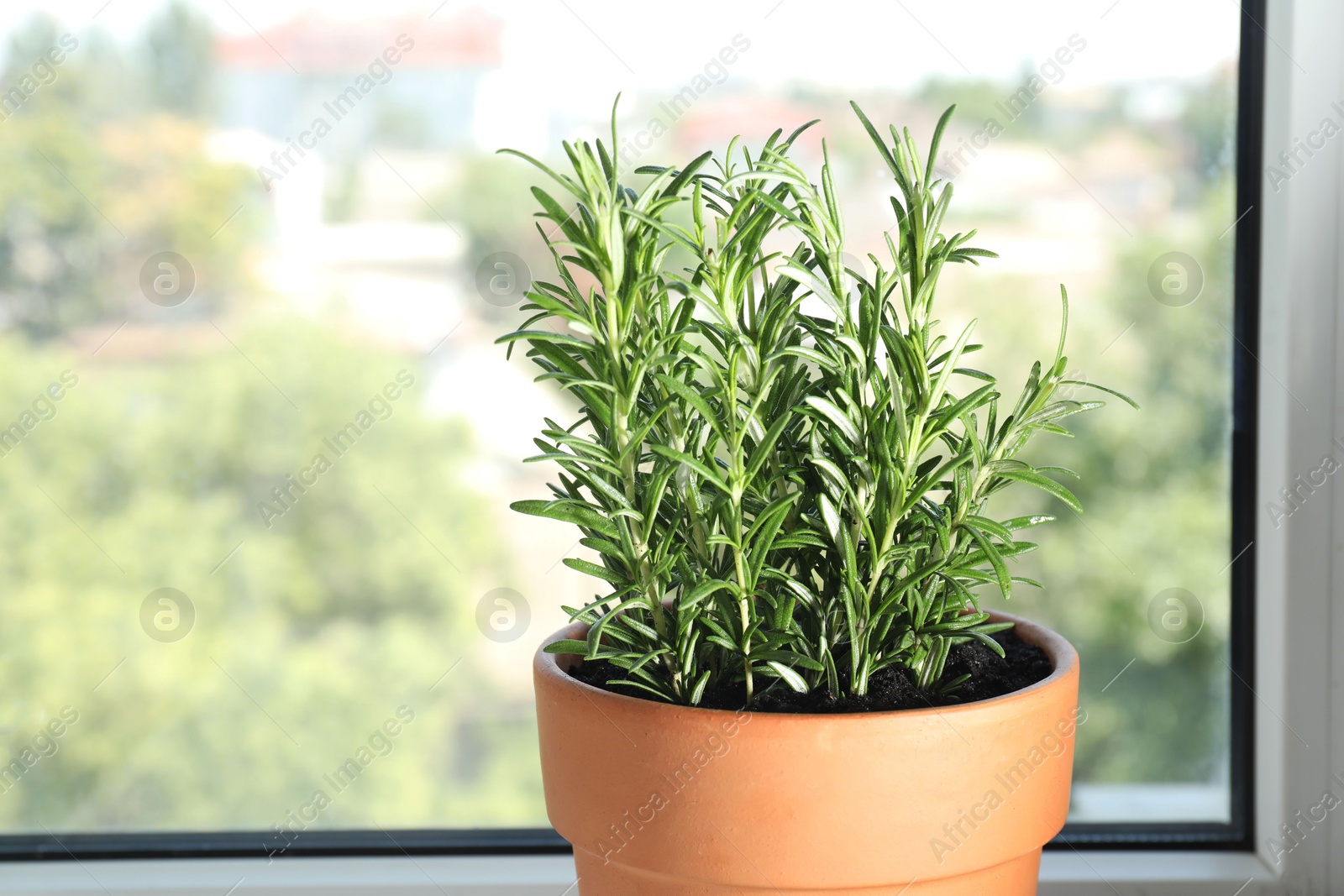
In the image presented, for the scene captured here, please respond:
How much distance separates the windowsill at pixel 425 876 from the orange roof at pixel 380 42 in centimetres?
85

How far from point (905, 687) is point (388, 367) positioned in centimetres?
76

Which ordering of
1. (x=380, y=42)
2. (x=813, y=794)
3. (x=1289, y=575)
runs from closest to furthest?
(x=813, y=794), (x=1289, y=575), (x=380, y=42)

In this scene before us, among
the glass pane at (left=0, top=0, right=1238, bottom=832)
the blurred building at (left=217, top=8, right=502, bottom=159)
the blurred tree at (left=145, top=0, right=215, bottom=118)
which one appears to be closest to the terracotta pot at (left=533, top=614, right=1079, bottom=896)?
the glass pane at (left=0, top=0, right=1238, bottom=832)

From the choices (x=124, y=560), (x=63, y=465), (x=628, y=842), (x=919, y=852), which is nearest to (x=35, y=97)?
(x=63, y=465)

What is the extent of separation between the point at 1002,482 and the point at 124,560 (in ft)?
3.21

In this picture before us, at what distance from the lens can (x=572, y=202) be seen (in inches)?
45.0

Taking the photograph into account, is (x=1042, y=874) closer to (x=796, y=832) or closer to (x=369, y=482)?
(x=796, y=832)

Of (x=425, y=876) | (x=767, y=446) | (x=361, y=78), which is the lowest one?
(x=425, y=876)

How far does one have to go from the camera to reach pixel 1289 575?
37.5 inches

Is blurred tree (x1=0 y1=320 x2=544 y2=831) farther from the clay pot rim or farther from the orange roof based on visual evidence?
the clay pot rim

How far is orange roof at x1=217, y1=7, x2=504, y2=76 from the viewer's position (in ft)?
3.74

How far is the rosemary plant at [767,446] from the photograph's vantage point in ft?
1.98

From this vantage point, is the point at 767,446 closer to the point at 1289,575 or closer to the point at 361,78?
the point at 1289,575

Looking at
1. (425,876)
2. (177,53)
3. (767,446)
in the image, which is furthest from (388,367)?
(767,446)
